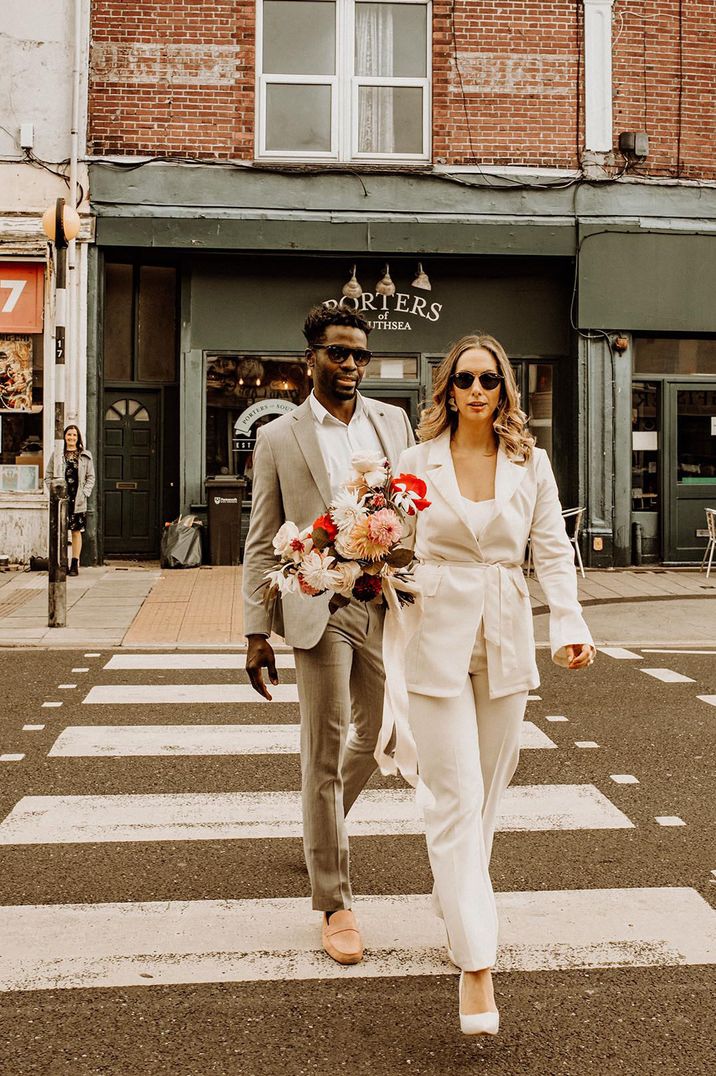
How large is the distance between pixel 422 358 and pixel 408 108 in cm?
344

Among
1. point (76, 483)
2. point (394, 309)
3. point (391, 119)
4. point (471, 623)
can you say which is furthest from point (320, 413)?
point (391, 119)

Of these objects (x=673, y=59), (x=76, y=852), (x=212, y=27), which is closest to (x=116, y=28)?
(x=212, y=27)

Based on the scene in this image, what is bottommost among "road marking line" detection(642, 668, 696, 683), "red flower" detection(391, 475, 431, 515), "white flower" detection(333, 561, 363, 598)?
"road marking line" detection(642, 668, 696, 683)

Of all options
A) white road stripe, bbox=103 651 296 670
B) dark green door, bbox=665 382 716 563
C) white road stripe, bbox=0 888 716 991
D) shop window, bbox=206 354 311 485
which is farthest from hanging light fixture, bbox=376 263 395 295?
white road stripe, bbox=0 888 716 991

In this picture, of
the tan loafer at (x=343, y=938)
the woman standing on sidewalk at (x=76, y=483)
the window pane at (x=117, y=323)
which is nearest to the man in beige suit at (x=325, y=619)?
the tan loafer at (x=343, y=938)

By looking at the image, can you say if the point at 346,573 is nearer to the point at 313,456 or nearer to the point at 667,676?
the point at 313,456

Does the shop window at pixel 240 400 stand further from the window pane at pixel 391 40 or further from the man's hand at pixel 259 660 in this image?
the man's hand at pixel 259 660

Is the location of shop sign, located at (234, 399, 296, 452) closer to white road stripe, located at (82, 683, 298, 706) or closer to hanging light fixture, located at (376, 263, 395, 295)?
hanging light fixture, located at (376, 263, 395, 295)

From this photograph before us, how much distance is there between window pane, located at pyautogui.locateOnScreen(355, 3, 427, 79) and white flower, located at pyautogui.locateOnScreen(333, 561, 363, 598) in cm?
1473

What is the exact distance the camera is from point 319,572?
3674 millimetres

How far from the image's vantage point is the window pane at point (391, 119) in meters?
16.8

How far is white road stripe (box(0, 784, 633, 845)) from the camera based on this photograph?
552 centimetres

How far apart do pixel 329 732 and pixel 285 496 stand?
835mm

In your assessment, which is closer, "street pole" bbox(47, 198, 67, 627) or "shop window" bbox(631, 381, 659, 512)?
"street pole" bbox(47, 198, 67, 627)
